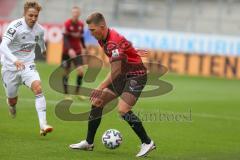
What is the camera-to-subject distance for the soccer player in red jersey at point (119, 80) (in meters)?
10.6

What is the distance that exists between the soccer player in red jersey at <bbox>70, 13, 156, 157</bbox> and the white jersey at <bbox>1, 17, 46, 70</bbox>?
2040mm

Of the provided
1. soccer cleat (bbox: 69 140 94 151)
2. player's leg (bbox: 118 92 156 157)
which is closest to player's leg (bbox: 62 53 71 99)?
soccer cleat (bbox: 69 140 94 151)

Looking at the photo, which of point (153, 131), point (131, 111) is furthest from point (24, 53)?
point (153, 131)

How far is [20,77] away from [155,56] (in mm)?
20712

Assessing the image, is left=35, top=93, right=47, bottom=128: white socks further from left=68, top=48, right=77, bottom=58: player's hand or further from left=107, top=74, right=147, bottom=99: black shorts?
left=68, top=48, right=77, bottom=58: player's hand

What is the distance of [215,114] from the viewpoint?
18.2 metres

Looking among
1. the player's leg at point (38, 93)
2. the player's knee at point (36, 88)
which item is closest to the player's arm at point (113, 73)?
the player's leg at point (38, 93)

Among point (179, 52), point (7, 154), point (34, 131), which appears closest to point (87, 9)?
point (179, 52)

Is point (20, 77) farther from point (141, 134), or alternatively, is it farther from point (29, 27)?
point (141, 134)

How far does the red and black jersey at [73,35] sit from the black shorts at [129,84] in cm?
956

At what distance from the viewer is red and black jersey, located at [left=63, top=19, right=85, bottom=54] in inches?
814

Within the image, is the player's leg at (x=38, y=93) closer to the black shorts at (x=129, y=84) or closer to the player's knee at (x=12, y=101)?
the player's knee at (x=12, y=101)

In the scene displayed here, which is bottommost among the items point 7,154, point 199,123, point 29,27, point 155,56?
point 155,56

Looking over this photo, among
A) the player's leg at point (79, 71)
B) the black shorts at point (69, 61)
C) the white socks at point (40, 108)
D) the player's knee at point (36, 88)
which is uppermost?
the player's knee at point (36, 88)
